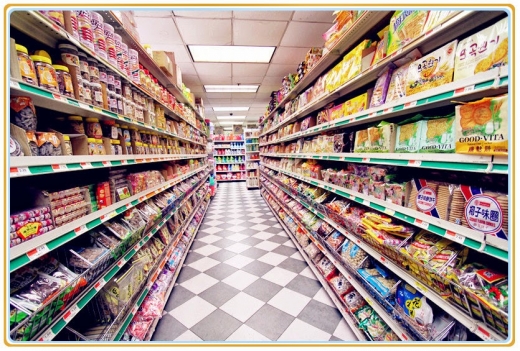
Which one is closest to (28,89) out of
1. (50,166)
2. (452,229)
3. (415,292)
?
(50,166)

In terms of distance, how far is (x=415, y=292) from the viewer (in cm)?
120

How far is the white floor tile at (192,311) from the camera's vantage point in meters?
1.86

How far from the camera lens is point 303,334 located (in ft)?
5.55

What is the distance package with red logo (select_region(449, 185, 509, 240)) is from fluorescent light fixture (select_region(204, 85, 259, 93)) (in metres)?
6.27

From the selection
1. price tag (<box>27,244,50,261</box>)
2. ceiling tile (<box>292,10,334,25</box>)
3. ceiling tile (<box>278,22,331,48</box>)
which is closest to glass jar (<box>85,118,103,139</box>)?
price tag (<box>27,244,50,261</box>)

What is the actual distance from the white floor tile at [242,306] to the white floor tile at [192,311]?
0.47ft

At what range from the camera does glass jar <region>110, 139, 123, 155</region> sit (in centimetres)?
147

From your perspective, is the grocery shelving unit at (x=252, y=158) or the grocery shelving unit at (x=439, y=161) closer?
the grocery shelving unit at (x=439, y=161)

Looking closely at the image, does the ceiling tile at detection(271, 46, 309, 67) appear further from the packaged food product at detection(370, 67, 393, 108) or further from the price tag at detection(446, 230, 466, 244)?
the price tag at detection(446, 230, 466, 244)

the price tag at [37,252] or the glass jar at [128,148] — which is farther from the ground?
the glass jar at [128,148]

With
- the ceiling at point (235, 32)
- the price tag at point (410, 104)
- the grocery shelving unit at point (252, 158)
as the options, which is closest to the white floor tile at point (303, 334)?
the price tag at point (410, 104)

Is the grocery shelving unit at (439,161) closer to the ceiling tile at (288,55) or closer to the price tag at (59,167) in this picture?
the price tag at (59,167)

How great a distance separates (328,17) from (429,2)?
108 inches

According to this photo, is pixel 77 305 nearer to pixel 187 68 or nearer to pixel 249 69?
pixel 187 68
